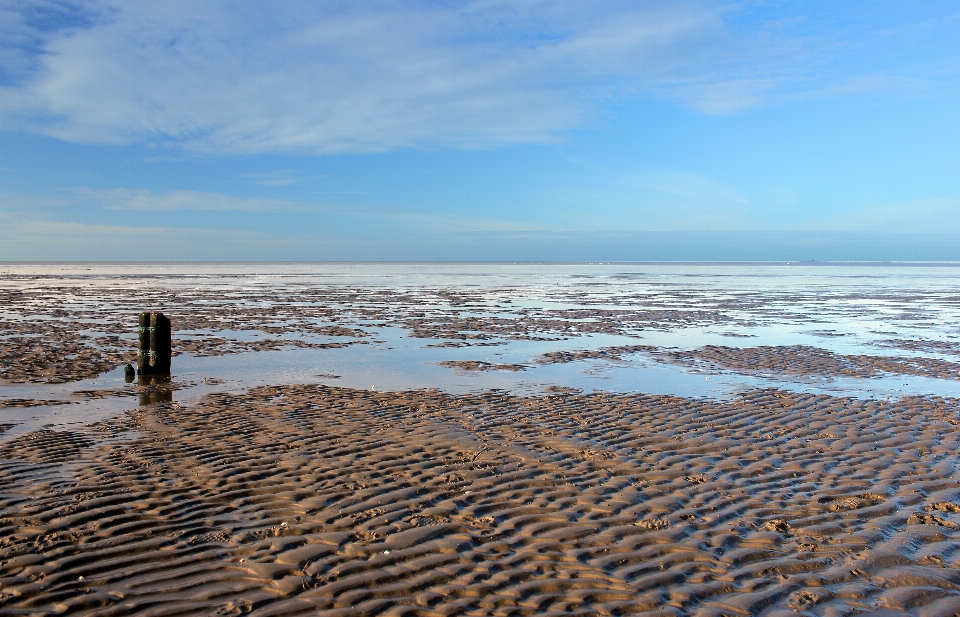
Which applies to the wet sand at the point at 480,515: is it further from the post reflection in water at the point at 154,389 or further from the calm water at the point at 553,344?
the calm water at the point at 553,344

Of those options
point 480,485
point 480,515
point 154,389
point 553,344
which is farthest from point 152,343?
point 553,344

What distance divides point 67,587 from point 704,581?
4640mm

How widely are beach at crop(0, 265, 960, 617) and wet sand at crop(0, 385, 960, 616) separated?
0.10 feet

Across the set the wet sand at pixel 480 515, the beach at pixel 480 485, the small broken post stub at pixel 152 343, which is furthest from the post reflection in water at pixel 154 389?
the wet sand at pixel 480 515

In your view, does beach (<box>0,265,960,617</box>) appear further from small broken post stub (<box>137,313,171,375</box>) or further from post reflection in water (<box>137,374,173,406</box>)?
small broken post stub (<box>137,313,171,375</box>)

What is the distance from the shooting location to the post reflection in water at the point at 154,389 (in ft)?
38.5

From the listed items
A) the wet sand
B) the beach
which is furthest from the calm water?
the wet sand

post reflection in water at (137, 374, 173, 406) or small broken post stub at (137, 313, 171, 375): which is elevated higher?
small broken post stub at (137, 313, 171, 375)

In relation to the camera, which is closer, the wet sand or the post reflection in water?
the wet sand

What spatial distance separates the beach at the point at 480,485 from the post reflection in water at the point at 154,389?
0.43 ft

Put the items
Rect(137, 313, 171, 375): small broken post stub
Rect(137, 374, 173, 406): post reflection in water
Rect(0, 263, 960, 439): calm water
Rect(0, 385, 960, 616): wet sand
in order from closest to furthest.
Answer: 1. Rect(0, 385, 960, 616): wet sand
2. Rect(137, 374, 173, 406): post reflection in water
3. Rect(0, 263, 960, 439): calm water
4. Rect(137, 313, 171, 375): small broken post stub

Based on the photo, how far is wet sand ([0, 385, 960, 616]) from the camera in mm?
4938

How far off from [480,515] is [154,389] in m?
8.70

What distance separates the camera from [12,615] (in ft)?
14.8
